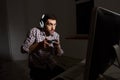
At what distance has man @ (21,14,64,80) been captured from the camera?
1.61 meters

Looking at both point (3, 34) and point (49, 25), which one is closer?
point (49, 25)

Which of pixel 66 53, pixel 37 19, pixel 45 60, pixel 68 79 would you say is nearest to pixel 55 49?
pixel 45 60

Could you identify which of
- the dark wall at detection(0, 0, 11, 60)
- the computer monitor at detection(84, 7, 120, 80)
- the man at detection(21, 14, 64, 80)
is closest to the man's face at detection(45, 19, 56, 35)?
the man at detection(21, 14, 64, 80)

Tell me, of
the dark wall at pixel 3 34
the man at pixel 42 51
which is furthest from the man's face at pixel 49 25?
the dark wall at pixel 3 34

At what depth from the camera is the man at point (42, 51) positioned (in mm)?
1612

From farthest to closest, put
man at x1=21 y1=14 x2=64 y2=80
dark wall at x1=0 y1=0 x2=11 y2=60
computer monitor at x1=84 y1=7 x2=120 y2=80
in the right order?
dark wall at x1=0 y1=0 x2=11 y2=60, man at x1=21 y1=14 x2=64 y2=80, computer monitor at x1=84 y1=7 x2=120 y2=80

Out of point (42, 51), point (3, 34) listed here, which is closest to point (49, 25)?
point (42, 51)

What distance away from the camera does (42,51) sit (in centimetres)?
165

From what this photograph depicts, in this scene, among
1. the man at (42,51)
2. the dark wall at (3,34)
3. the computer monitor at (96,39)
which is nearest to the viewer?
the computer monitor at (96,39)

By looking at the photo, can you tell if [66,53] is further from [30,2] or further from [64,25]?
[30,2]

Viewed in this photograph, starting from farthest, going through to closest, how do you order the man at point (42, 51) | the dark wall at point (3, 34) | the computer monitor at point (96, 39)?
the dark wall at point (3, 34) < the man at point (42, 51) < the computer monitor at point (96, 39)

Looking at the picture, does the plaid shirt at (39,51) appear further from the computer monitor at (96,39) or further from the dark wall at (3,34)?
the dark wall at (3,34)

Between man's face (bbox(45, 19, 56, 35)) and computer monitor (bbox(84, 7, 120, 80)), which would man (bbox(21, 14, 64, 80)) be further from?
computer monitor (bbox(84, 7, 120, 80))

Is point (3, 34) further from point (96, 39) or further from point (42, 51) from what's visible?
point (96, 39)
